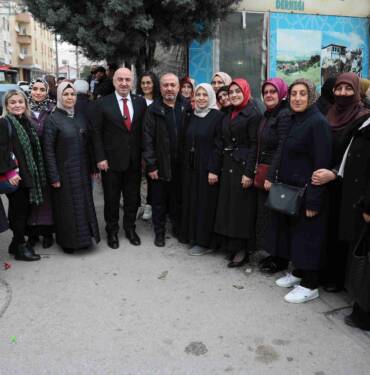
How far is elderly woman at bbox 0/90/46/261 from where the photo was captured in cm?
412

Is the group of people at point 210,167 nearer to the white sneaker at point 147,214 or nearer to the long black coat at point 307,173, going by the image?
the long black coat at point 307,173

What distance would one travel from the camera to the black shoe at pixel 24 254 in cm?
464

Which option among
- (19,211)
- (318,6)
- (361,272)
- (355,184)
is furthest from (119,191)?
(318,6)

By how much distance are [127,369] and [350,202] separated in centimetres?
204

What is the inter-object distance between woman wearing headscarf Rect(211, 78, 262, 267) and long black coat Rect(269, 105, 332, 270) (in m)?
0.53

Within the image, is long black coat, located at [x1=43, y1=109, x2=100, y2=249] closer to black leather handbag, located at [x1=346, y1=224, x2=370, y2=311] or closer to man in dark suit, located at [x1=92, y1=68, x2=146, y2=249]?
man in dark suit, located at [x1=92, y1=68, x2=146, y2=249]

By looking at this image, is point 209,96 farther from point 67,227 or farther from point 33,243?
point 33,243

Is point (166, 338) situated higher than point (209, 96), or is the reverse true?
point (209, 96)

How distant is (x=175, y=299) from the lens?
12.3ft

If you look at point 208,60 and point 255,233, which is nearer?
point 255,233

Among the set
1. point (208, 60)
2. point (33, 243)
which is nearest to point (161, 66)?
point (208, 60)

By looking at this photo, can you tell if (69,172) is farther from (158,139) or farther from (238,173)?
(238,173)

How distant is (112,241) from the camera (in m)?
5.07

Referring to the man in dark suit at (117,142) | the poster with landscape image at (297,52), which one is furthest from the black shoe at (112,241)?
the poster with landscape image at (297,52)
